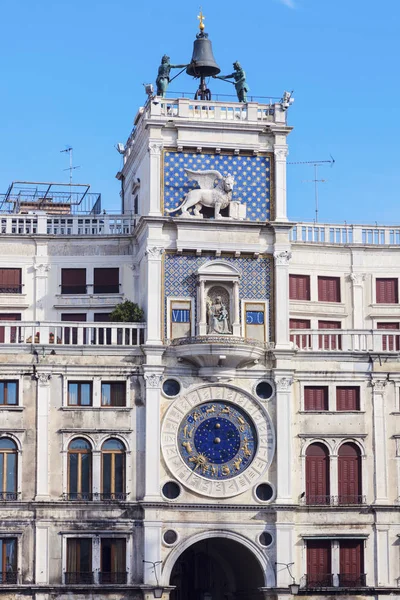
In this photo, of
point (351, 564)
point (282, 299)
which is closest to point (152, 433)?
point (282, 299)

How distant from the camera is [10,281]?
7000 centimetres

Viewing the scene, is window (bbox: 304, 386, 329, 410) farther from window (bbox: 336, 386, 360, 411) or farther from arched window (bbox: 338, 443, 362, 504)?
arched window (bbox: 338, 443, 362, 504)

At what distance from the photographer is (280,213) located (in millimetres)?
68188

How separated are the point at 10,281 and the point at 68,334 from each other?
13.0ft

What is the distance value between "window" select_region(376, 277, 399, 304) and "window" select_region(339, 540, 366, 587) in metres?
12.0

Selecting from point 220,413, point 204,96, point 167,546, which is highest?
point 204,96

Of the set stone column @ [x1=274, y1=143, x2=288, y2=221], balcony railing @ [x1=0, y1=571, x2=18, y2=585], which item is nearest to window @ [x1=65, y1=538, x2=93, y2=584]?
balcony railing @ [x1=0, y1=571, x2=18, y2=585]

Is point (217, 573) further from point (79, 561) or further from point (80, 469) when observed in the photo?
point (80, 469)

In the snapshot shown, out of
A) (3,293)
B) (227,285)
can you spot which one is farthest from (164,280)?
(3,293)

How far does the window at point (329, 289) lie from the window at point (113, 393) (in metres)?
11.1

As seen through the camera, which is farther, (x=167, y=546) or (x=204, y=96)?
(x=204, y=96)

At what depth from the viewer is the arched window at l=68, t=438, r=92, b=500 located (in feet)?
213

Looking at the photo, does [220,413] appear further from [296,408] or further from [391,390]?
[391,390]

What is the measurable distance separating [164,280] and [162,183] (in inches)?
162
